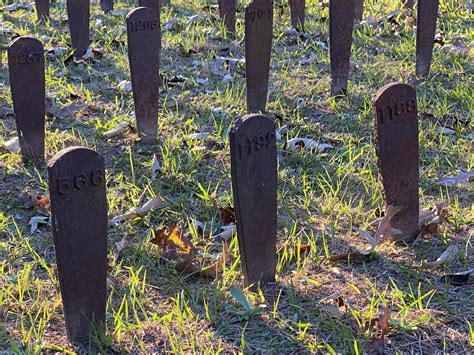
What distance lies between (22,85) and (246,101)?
1.44 metres

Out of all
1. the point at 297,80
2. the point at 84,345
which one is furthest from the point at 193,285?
the point at 297,80

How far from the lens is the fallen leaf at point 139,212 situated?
346cm

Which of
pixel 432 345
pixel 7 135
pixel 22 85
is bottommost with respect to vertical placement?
pixel 432 345

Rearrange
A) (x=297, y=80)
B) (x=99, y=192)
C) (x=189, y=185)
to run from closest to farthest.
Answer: (x=99, y=192) < (x=189, y=185) < (x=297, y=80)

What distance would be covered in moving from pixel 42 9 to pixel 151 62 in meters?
2.87

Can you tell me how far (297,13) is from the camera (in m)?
6.28

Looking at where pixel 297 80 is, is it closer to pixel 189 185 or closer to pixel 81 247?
pixel 189 185

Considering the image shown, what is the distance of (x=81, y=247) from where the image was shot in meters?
2.50

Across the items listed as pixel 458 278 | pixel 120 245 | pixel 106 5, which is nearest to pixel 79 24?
pixel 106 5

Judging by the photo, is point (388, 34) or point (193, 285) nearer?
point (193, 285)

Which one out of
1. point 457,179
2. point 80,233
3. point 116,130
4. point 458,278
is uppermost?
point 80,233

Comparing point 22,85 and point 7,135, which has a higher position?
point 22,85

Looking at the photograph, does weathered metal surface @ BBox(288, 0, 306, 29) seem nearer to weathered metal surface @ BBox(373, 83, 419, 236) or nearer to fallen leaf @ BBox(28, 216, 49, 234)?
weathered metal surface @ BBox(373, 83, 419, 236)

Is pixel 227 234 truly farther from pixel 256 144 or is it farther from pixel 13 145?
pixel 13 145
